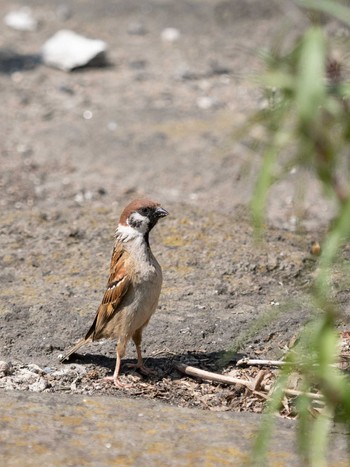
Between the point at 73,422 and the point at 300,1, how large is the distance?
2315 mm

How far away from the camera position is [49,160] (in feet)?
32.1

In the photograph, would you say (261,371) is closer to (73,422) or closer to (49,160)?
(73,422)

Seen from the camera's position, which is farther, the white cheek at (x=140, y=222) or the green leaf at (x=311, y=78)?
the white cheek at (x=140, y=222)

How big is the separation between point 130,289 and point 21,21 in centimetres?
925

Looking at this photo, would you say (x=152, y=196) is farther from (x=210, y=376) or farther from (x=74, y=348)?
(x=210, y=376)

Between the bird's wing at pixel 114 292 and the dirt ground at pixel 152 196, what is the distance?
23 centimetres

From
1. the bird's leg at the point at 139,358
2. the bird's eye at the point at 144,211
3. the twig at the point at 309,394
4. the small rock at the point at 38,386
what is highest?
the bird's eye at the point at 144,211

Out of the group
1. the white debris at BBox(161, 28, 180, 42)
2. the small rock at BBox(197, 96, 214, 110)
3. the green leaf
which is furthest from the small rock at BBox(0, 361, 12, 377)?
the white debris at BBox(161, 28, 180, 42)

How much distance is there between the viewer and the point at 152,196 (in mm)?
8891

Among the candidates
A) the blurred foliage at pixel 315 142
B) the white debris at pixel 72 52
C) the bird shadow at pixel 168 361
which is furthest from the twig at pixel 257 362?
the white debris at pixel 72 52

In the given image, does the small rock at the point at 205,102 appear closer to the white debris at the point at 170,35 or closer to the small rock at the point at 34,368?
the white debris at the point at 170,35

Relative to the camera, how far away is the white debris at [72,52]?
11875 mm

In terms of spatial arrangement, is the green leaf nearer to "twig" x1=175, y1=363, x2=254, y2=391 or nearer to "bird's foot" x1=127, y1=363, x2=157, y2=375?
"twig" x1=175, y1=363, x2=254, y2=391

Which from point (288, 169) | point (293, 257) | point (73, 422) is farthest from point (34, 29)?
point (288, 169)
